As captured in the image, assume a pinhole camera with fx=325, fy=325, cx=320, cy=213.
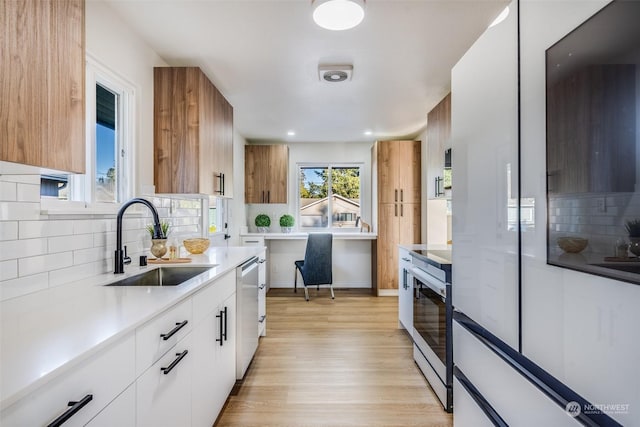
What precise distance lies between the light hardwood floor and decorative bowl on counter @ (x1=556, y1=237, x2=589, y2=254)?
163cm

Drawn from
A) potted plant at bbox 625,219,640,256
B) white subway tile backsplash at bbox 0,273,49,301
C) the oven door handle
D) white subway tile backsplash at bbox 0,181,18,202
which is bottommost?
the oven door handle

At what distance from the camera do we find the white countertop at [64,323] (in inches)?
26.5

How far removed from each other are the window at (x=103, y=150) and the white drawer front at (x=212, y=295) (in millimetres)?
768

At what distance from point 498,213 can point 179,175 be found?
2075 mm

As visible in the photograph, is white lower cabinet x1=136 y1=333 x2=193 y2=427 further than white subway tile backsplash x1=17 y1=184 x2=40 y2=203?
No

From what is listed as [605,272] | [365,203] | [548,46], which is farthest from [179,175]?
[365,203]

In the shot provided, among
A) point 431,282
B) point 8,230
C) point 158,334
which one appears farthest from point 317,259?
point 8,230

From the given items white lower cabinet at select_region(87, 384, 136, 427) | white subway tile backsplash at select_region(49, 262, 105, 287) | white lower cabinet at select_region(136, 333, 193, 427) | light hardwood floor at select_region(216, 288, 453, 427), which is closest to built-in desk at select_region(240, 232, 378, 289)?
light hardwood floor at select_region(216, 288, 453, 427)

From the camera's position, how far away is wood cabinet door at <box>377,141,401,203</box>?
4.76 m

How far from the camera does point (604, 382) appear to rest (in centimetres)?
62

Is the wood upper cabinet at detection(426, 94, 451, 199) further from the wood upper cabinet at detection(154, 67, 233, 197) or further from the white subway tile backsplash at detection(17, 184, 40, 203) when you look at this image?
the white subway tile backsplash at detection(17, 184, 40, 203)

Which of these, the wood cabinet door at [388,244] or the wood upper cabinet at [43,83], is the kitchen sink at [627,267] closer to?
the wood upper cabinet at [43,83]

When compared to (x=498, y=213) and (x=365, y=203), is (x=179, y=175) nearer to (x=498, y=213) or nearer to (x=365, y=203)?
(x=498, y=213)

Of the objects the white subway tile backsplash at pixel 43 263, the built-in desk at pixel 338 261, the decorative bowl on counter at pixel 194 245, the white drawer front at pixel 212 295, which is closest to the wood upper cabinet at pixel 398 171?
the built-in desk at pixel 338 261
